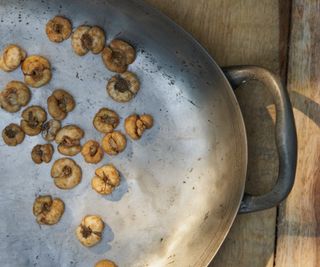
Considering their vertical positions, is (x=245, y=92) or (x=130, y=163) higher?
(x=245, y=92)

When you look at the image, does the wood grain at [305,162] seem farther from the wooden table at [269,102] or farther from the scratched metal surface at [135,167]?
the scratched metal surface at [135,167]

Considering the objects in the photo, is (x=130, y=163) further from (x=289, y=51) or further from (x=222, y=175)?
(x=289, y=51)

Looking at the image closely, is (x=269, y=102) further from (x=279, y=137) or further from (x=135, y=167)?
(x=135, y=167)

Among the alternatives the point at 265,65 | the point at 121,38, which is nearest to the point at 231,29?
the point at 265,65

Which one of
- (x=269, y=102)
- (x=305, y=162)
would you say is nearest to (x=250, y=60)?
(x=269, y=102)

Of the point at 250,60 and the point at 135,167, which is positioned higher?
the point at 250,60

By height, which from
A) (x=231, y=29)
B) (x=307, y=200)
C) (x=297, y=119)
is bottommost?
(x=307, y=200)

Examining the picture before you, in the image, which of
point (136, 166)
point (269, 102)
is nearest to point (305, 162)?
point (269, 102)
